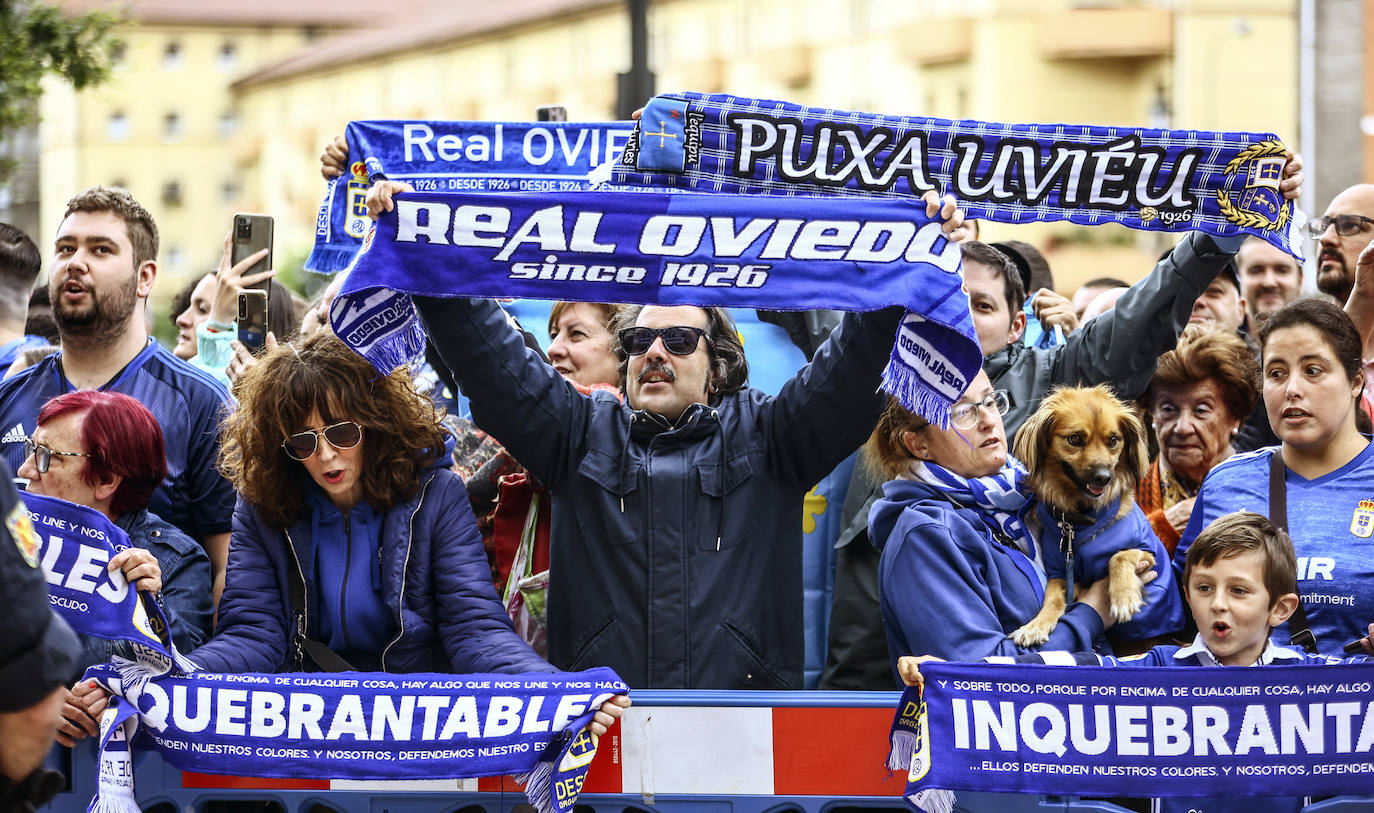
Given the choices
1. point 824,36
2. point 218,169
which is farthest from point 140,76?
point 824,36

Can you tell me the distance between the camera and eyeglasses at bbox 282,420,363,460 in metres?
4.46

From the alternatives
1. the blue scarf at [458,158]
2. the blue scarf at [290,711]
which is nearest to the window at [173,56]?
the blue scarf at [458,158]

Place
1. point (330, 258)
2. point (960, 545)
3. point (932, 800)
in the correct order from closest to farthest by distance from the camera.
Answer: point (932, 800)
point (960, 545)
point (330, 258)

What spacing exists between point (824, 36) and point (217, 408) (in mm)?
40294

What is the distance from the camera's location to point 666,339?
15.9ft

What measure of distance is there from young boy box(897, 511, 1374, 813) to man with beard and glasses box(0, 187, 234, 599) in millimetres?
2386

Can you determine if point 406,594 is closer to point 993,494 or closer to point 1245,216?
point 993,494

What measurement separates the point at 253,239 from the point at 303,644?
7.21ft

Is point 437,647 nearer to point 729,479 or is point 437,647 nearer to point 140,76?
point 729,479

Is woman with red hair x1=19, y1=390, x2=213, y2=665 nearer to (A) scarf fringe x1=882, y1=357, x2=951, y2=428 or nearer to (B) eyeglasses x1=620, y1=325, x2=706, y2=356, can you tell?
(B) eyeglasses x1=620, y1=325, x2=706, y2=356

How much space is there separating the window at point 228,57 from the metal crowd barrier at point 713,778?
80.2 metres

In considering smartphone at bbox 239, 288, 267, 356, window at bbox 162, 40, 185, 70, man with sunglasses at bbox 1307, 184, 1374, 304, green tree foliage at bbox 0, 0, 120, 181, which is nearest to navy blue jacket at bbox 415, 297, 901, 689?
smartphone at bbox 239, 288, 267, 356

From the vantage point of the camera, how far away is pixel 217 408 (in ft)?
17.6

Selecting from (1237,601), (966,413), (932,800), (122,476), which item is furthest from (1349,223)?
(122,476)
